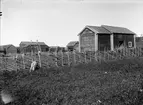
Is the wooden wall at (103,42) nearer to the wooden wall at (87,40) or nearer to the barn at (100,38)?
the barn at (100,38)

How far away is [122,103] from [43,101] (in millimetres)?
2809

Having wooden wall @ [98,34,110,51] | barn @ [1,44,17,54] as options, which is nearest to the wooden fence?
wooden wall @ [98,34,110,51]

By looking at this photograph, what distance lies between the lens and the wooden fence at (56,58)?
16.8 m

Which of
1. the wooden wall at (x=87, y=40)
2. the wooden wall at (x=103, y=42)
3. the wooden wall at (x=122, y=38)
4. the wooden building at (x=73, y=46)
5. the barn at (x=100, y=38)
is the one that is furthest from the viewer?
the wooden building at (x=73, y=46)

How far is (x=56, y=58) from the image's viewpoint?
19.0 meters

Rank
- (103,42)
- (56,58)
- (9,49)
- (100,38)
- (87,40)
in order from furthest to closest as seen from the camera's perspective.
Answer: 1. (9,49)
2. (87,40)
3. (103,42)
4. (100,38)
5. (56,58)

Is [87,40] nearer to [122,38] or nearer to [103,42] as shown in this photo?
[103,42]

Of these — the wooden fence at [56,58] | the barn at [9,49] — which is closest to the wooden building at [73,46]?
the barn at [9,49]

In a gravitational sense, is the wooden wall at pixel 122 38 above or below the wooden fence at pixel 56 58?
above

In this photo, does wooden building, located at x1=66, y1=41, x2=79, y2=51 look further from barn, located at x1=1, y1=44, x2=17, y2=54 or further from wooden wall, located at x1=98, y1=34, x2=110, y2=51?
wooden wall, located at x1=98, y1=34, x2=110, y2=51

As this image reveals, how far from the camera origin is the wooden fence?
55.0ft

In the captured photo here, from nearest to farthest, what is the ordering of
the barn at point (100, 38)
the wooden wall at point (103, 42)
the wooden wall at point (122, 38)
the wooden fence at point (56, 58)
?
the wooden fence at point (56, 58) < the barn at point (100, 38) < the wooden wall at point (103, 42) < the wooden wall at point (122, 38)

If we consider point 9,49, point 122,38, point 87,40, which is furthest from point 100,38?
point 9,49

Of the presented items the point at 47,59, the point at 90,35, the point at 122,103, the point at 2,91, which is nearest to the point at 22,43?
the point at 90,35
